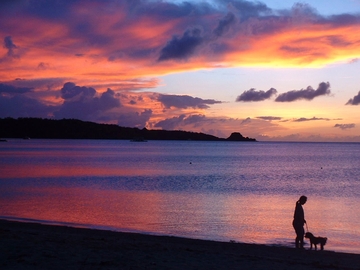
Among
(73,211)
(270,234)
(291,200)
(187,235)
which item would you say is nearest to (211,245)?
(187,235)

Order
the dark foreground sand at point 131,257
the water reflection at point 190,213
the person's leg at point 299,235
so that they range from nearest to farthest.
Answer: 1. the dark foreground sand at point 131,257
2. the person's leg at point 299,235
3. the water reflection at point 190,213

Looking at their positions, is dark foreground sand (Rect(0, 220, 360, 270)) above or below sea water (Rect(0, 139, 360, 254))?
above

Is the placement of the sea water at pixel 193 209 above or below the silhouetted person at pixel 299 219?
below

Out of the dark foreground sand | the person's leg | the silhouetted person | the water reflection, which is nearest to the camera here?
the dark foreground sand

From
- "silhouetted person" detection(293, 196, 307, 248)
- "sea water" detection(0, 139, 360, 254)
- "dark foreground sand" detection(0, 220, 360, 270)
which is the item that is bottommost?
"sea water" detection(0, 139, 360, 254)

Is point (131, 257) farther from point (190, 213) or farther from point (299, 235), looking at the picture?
point (190, 213)

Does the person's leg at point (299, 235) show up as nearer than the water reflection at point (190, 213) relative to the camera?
Yes

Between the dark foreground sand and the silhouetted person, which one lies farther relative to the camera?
the silhouetted person

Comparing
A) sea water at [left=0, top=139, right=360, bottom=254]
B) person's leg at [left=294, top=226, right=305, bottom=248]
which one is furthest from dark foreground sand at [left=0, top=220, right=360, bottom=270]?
sea water at [left=0, top=139, right=360, bottom=254]

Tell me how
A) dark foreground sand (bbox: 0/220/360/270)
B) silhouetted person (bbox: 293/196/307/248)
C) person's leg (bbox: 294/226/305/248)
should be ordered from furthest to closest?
person's leg (bbox: 294/226/305/248), silhouetted person (bbox: 293/196/307/248), dark foreground sand (bbox: 0/220/360/270)

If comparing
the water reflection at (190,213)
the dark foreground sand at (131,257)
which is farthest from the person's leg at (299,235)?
the water reflection at (190,213)

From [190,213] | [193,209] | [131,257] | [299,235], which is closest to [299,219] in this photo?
[299,235]

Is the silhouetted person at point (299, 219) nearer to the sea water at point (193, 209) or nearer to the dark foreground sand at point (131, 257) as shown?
the dark foreground sand at point (131, 257)

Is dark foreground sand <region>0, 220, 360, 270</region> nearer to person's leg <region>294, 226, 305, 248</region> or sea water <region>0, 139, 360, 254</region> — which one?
person's leg <region>294, 226, 305, 248</region>
